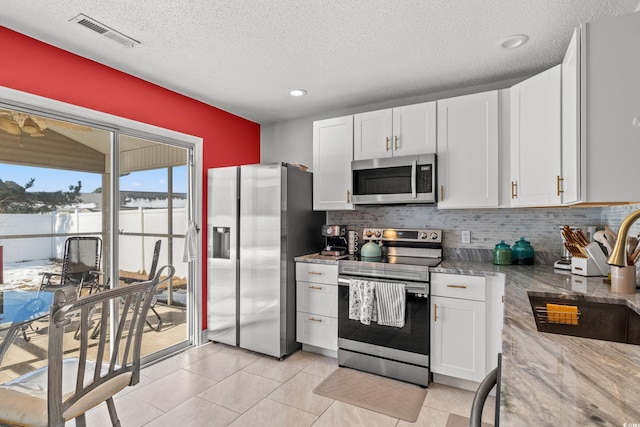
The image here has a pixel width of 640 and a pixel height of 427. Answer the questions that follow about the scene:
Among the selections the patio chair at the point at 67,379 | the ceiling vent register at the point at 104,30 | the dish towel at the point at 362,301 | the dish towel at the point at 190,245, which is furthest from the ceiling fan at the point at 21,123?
the dish towel at the point at 362,301

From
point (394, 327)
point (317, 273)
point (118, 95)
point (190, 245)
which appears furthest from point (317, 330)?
point (118, 95)

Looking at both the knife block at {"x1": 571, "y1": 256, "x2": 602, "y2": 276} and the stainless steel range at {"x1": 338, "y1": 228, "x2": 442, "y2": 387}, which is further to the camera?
the stainless steel range at {"x1": 338, "y1": 228, "x2": 442, "y2": 387}

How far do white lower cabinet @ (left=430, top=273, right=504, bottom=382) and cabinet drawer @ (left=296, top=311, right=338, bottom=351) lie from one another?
2.80ft

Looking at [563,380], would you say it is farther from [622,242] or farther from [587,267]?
[587,267]

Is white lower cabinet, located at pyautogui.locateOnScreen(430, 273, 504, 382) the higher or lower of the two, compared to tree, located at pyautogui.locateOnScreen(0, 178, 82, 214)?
lower

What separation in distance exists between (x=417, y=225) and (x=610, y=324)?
1.80 meters

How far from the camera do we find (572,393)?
714 mm

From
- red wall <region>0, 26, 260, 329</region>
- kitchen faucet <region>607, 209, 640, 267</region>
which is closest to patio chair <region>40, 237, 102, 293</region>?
red wall <region>0, 26, 260, 329</region>

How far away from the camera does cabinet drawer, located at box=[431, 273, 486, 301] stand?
2424 millimetres

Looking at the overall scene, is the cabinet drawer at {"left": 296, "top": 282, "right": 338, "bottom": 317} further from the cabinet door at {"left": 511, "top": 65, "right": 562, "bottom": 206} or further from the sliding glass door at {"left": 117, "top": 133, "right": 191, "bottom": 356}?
the cabinet door at {"left": 511, "top": 65, "right": 562, "bottom": 206}

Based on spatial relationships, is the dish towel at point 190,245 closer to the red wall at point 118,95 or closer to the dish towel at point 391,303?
the red wall at point 118,95

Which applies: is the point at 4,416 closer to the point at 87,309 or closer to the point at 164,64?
the point at 87,309

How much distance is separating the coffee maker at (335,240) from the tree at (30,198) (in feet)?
6.84

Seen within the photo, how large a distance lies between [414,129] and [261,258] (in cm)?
178
